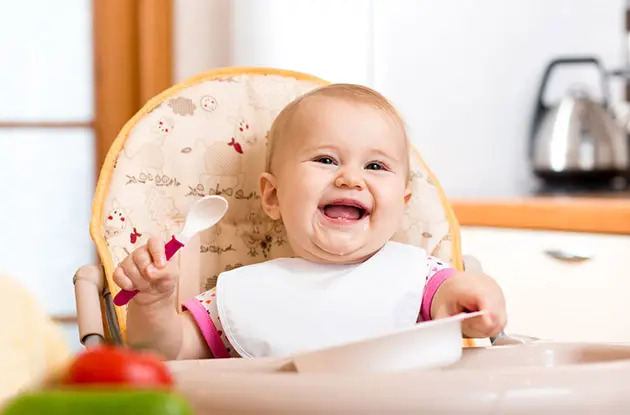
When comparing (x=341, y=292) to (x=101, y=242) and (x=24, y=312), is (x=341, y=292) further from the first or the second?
(x=24, y=312)

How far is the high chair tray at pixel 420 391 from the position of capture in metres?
0.55

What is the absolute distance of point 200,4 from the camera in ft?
7.80

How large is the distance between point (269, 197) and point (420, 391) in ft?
2.34

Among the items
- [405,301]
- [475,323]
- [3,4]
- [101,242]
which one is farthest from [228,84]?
[3,4]

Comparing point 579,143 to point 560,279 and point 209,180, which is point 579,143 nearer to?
point 560,279

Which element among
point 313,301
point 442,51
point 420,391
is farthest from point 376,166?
point 442,51

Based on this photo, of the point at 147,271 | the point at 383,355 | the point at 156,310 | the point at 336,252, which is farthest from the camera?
the point at 336,252

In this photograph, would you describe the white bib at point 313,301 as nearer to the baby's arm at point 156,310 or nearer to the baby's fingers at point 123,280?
the baby's arm at point 156,310

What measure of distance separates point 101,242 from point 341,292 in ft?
1.02

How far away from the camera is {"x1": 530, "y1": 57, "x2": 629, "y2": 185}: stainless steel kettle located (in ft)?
8.05

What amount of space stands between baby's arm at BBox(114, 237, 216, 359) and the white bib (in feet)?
0.16

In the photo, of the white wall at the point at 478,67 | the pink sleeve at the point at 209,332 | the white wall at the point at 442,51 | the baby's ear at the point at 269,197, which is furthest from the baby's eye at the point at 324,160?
the white wall at the point at 478,67

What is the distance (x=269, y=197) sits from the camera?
4.09 ft

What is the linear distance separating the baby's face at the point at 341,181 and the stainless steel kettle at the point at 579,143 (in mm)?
1383
